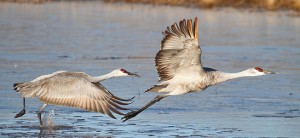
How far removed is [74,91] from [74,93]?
3 cm

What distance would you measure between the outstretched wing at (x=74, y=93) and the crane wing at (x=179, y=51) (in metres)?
0.80

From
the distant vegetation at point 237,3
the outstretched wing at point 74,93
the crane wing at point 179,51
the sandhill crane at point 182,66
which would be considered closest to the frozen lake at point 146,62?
the outstretched wing at point 74,93

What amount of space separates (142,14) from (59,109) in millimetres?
16123

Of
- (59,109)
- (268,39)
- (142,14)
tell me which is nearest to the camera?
(59,109)

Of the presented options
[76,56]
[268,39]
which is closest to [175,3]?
[268,39]

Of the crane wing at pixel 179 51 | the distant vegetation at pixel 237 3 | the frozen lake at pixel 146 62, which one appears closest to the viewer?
the crane wing at pixel 179 51

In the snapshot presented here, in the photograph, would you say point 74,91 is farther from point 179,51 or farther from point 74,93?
point 179,51

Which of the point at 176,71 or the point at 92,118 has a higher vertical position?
the point at 176,71

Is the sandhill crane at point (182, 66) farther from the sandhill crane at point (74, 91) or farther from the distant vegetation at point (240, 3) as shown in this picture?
the distant vegetation at point (240, 3)

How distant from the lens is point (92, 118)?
35.7 ft

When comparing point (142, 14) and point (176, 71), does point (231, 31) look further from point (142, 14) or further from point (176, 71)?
point (176, 71)

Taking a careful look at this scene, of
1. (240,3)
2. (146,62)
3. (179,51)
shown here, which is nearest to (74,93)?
(179,51)

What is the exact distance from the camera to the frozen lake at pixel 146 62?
1037cm

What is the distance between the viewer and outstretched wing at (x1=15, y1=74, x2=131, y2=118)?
9.50 metres
